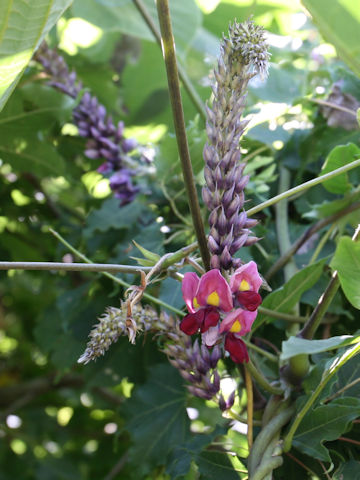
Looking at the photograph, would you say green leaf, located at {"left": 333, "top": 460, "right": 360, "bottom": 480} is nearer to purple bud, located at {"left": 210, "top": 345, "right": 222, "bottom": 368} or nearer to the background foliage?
the background foliage

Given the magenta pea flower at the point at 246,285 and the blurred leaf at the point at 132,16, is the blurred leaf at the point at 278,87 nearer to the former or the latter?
the blurred leaf at the point at 132,16

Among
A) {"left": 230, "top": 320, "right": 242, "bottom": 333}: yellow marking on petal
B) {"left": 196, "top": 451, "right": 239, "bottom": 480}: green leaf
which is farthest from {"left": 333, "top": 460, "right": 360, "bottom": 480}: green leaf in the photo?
{"left": 230, "top": 320, "right": 242, "bottom": 333}: yellow marking on petal

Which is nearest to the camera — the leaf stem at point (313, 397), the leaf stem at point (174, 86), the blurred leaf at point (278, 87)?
the leaf stem at point (174, 86)

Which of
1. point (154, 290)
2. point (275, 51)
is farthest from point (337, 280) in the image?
point (275, 51)

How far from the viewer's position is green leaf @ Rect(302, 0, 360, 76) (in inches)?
17.5

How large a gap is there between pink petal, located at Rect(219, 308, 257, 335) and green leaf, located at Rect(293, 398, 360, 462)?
0.54ft

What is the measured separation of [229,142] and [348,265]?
0.16 metres

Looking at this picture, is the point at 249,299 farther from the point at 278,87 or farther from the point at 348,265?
the point at 278,87

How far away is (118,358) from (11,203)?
1.43 ft

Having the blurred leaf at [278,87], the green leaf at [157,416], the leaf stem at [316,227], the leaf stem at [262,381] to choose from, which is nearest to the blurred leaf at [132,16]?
the blurred leaf at [278,87]

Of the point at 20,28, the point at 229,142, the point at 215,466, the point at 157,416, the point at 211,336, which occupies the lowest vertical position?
the point at 157,416

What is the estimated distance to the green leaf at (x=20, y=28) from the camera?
0.50 metres

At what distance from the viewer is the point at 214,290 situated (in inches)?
17.4

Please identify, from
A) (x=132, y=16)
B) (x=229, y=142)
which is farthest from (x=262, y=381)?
(x=132, y=16)
